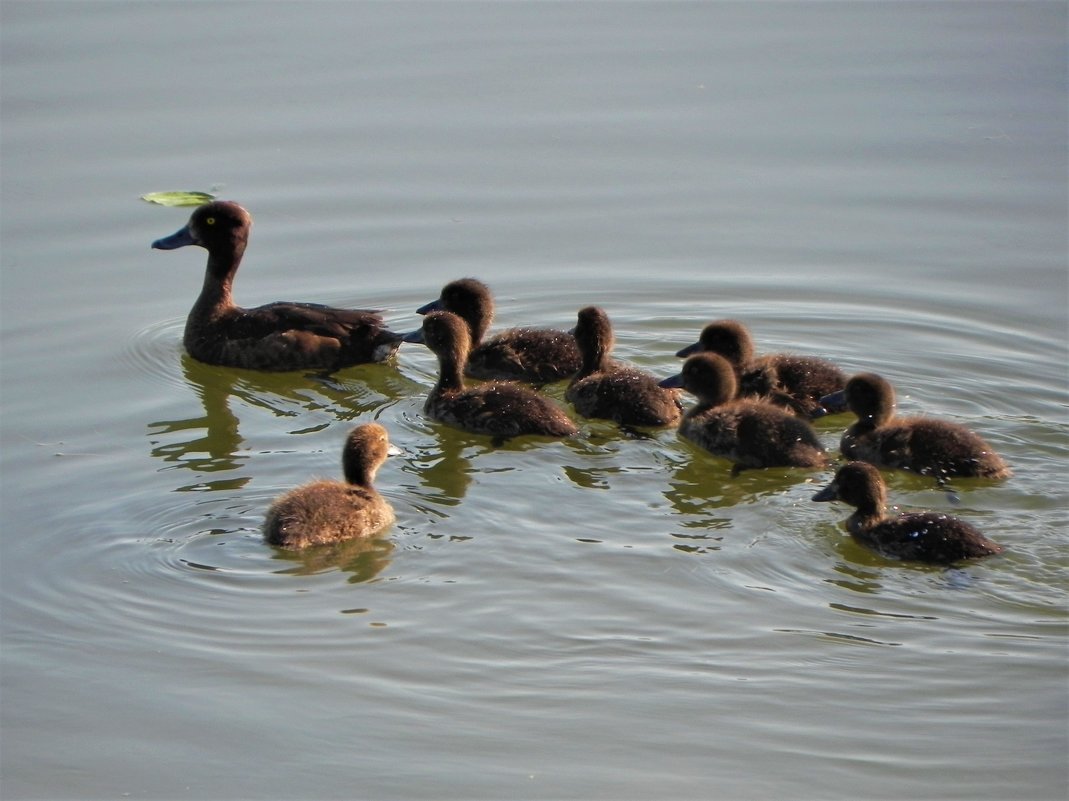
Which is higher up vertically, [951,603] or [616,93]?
[616,93]

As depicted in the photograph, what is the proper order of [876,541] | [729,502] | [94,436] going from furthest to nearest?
1. [94,436]
2. [729,502]
3. [876,541]

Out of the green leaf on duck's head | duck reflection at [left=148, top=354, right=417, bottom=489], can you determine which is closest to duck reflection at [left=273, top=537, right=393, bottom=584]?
duck reflection at [left=148, top=354, right=417, bottom=489]

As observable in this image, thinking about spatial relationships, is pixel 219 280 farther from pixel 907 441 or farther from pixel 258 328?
pixel 907 441

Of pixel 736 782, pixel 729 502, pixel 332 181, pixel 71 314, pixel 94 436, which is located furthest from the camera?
pixel 332 181

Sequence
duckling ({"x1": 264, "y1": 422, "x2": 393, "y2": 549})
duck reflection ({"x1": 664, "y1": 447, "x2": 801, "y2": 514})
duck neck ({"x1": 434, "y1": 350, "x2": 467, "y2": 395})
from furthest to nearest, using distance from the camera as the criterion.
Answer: duck neck ({"x1": 434, "y1": 350, "x2": 467, "y2": 395}) → duck reflection ({"x1": 664, "y1": 447, "x2": 801, "y2": 514}) → duckling ({"x1": 264, "y1": 422, "x2": 393, "y2": 549})

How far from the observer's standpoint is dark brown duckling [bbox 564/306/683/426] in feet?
29.2

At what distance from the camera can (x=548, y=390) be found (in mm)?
9719

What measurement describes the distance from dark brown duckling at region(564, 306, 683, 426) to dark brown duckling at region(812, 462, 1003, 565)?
4.80 ft

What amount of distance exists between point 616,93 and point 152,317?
480cm

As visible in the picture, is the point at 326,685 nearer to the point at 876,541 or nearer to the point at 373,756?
the point at 373,756

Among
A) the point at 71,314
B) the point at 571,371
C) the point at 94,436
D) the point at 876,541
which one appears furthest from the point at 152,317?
the point at 876,541

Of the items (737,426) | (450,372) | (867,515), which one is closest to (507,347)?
(450,372)

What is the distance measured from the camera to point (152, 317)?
10602 mm

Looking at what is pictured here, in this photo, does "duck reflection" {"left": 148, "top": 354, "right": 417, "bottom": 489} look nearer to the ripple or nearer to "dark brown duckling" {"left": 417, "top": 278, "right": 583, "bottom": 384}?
the ripple
